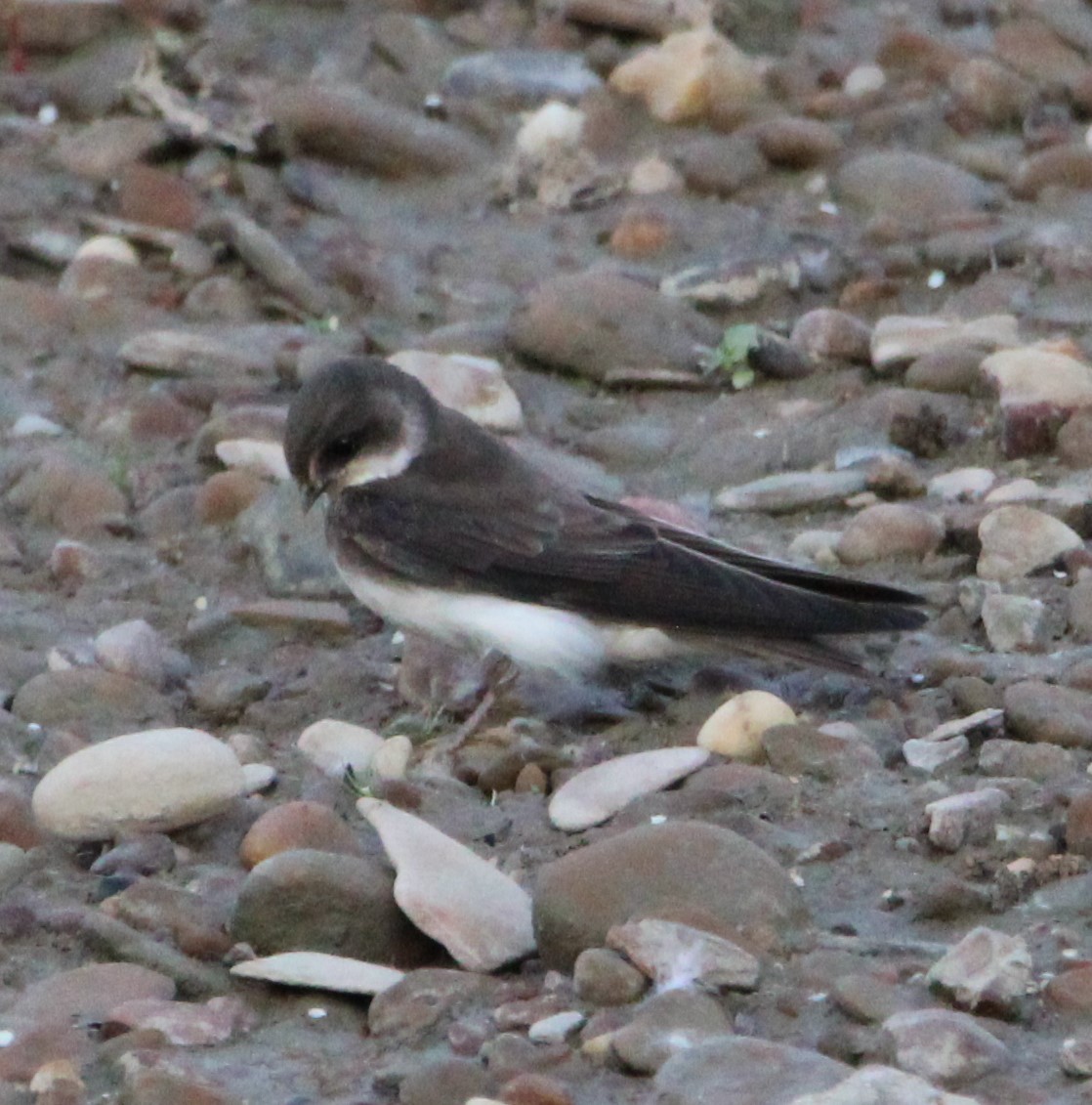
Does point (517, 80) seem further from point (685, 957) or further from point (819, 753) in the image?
point (685, 957)

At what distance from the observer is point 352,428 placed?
5086mm

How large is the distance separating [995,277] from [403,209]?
195 centimetres

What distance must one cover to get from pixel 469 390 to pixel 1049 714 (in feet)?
7.66

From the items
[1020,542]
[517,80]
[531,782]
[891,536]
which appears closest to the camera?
[531,782]

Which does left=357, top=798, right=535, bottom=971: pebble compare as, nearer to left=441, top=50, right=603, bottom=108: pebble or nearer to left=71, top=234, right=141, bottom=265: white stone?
left=71, top=234, right=141, bottom=265: white stone

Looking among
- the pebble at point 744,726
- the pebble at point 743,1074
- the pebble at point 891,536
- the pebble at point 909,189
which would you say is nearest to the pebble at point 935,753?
the pebble at point 744,726

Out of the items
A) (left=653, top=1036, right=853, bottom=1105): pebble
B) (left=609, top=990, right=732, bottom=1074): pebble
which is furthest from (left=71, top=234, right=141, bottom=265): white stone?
(left=653, top=1036, right=853, bottom=1105): pebble

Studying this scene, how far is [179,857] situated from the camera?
412cm

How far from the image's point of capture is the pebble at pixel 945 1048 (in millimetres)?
3113

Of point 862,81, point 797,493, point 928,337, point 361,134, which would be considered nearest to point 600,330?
point 928,337

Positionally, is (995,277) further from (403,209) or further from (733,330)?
(403,209)

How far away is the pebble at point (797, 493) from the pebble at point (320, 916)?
220cm

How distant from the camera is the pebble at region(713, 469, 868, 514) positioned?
563 cm

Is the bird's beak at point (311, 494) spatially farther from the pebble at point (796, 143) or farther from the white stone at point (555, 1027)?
the pebble at point (796, 143)
